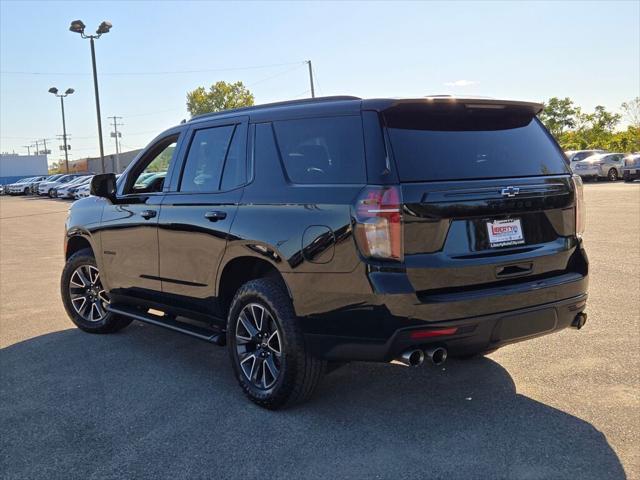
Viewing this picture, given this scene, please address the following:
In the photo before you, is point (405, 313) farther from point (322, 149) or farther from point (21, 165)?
point (21, 165)

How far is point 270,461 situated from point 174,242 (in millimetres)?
1991

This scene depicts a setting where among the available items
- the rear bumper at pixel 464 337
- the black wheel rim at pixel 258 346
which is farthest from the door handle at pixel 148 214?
the rear bumper at pixel 464 337

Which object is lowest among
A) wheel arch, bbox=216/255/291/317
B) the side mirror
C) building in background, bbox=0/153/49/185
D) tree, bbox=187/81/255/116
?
wheel arch, bbox=216/255/291/317

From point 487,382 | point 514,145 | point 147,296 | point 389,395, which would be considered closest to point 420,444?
point 389,395

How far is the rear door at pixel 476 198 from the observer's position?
334cm

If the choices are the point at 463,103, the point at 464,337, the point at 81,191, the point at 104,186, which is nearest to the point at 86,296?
the point at 104,186

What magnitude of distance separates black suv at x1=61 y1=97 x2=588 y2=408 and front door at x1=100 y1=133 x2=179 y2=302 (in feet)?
1.42

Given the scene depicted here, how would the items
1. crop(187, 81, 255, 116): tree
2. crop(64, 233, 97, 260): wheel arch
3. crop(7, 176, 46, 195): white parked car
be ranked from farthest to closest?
crop(187, 81, 255, 116): tree, crop(7, 176, 46, 195): white parked car, crop(64, 233, 97, 260): wheel arch

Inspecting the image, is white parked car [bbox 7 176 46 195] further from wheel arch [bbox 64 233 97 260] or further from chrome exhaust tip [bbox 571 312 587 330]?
chrome exhaust tip [bbox 571 312 587 330]

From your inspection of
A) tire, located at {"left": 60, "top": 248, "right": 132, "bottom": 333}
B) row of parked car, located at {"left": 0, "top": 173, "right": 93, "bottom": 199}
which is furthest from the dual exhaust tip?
row of parked car, located at {"left": 0, "top": 173, "right": 93, "bottom": 199}

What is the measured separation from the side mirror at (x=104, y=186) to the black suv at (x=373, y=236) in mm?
1133

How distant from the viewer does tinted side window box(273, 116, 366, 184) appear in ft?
11.6

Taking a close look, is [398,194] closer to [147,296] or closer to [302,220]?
[302,220]

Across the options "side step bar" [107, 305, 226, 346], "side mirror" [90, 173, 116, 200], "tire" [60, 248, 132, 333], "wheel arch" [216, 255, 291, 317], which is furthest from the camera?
"tire" [60, 248, 132, 333]
